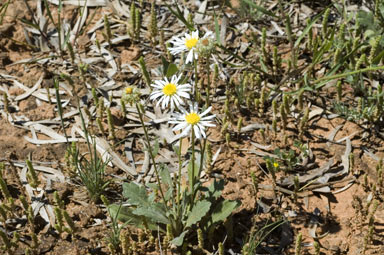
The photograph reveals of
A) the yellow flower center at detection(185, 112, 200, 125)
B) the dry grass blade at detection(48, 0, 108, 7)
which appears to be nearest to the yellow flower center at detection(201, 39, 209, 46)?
the yellow flower center at detection(185, 112, 200, 125)

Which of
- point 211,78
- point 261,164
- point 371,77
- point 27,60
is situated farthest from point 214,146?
point 27,60

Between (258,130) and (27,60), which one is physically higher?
(27,60)

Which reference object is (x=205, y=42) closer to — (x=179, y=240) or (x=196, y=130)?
(x=196, y=130)

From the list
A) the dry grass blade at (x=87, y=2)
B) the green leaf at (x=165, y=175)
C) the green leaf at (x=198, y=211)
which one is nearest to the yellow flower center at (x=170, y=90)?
the green leaf at (x=165, y=175)

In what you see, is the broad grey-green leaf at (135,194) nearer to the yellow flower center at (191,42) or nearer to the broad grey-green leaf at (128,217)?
the broad grey-green leaf at (128,217)

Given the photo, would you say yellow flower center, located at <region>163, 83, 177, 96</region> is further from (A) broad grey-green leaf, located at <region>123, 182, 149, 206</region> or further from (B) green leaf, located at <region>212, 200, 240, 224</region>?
(B) green leaf, located at <region>212, 200, 240, 224</region>

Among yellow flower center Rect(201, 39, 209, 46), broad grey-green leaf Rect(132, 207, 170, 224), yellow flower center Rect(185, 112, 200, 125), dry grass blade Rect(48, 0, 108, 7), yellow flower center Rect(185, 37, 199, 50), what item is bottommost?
broad grey-green leaf Rect(132, 207, 170, 224)

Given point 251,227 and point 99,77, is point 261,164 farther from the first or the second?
point 99,77
